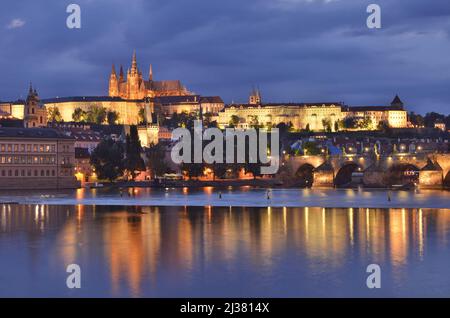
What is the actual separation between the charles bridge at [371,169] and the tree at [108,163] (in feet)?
47.4

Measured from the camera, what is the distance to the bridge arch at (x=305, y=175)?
70875mm

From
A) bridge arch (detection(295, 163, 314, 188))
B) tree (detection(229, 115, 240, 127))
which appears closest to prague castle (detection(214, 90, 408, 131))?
tree (detection(229, 115, 240, 127))

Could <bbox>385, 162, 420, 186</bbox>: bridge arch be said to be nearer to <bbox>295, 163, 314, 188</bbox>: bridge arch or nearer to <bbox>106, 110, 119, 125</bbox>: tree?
<bbox>295, 163, 314, 188</bbox>: bridge arch

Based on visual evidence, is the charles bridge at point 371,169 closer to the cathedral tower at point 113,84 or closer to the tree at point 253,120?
the tree at point 253,120

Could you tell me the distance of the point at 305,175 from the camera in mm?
72562

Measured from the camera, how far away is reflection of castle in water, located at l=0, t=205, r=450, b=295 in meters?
20.5

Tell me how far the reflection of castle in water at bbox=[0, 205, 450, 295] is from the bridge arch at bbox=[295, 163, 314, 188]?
1274 inches

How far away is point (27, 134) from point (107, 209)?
29.2m

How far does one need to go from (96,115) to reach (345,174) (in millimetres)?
69157

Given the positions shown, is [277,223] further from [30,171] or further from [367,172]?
[30,171]

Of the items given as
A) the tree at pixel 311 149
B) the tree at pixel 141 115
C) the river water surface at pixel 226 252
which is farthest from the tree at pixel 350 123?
the river water surface at pixel 226 252

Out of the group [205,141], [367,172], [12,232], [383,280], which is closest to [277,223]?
[12,232]
